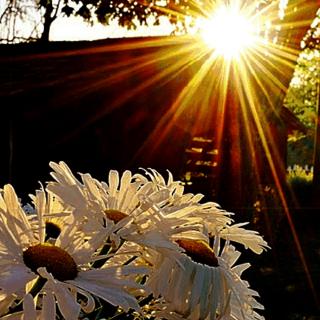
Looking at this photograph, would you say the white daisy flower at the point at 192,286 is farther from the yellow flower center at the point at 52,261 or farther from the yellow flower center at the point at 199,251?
the yellow flower center at the point at 52,261

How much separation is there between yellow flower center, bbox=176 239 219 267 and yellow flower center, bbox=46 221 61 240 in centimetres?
15

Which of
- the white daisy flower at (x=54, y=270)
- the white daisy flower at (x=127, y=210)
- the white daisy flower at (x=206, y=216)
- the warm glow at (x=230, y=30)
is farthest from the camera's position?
the warm glow at (x=230, y=30)

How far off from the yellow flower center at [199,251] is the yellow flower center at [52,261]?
6.8 inches

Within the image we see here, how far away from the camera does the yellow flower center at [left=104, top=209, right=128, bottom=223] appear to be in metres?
0.89

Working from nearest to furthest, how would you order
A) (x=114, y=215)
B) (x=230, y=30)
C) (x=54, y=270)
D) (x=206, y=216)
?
(x=54, y=270), (x=114, y=215), (x=206, y=216), (x=230, y=30)

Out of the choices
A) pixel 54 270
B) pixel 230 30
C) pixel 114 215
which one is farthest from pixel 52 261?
pixel 230 30

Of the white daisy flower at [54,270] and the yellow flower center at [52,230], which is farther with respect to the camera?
the yellow flower center at [52,230]

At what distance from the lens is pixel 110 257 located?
2.84 feet

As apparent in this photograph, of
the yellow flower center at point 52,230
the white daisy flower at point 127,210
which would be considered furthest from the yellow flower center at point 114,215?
the yellow flower center at point 52,230

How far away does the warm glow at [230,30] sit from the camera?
951 cm

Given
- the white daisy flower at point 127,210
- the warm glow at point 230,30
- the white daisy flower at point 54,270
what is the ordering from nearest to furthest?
1. the white daisy flower at point 54,270
2. the white daisy flower at point 127,210
3. the warm glow at point 230,30

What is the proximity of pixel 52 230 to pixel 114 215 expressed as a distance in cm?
13

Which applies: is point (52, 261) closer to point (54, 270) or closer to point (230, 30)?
point (54, 270)

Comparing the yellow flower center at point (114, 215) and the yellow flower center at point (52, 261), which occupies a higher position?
the yellow flower center at point (114, 215)
